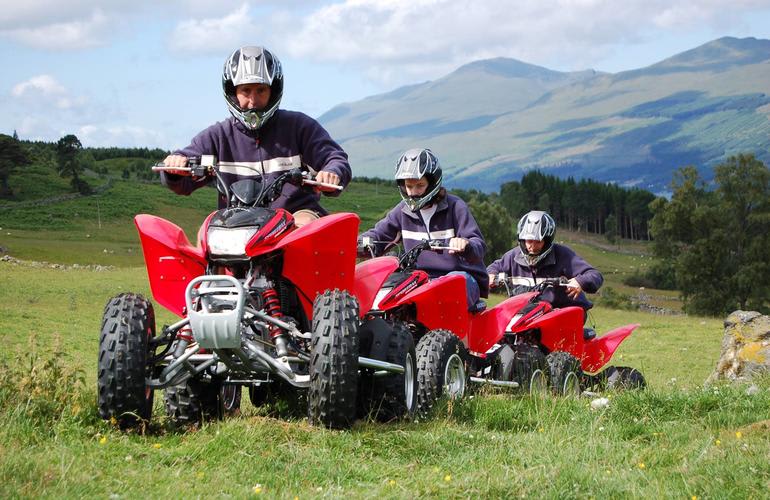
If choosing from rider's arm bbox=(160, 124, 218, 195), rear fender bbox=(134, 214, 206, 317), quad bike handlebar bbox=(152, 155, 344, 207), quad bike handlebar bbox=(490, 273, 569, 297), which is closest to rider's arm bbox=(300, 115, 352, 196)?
quad bike handlebar bbox=(152, 155, 344, 207)

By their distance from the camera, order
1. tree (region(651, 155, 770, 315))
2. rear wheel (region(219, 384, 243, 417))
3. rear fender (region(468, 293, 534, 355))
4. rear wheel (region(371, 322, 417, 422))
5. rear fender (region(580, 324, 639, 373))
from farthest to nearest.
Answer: tree (region(651, 155, 770, 315)) < rear fender (region(580, 324, 639, 373)) < rear fender (region(468, 293, 534, 355)) < rear wheel (region(219, 384, 243, 417)) < rear wheel (region(371, 322, 417, 422))

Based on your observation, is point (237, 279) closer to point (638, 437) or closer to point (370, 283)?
point (370, 283)

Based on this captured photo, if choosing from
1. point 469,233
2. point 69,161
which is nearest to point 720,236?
Result: point 469,233

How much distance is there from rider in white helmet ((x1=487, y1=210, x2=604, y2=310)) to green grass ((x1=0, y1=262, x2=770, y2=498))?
13.3 ft

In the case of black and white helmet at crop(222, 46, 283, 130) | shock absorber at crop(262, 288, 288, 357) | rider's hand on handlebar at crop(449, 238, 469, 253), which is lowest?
shock absorber at crop(262, 288, 288, 357)

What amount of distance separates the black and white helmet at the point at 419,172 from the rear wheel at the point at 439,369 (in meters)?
2.16

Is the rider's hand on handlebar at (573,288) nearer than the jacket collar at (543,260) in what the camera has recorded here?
Yes

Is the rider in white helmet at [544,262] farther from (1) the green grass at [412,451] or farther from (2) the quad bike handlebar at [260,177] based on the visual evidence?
(2) the quad bike handlebar at [260,177]

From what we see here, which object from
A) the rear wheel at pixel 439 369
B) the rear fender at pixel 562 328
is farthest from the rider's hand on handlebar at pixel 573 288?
the rear wheel at pixel 439 369

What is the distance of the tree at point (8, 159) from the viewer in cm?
9959

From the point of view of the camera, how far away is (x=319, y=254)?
22.5 ft

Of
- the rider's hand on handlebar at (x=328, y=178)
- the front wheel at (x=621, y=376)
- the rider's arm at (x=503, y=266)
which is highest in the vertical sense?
the rider's hand on handlebar at (x=328, y=178)

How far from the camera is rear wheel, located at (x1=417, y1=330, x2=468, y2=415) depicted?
7.85 m

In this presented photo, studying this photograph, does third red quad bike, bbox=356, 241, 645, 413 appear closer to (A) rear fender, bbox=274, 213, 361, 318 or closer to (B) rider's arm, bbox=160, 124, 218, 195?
(A) rear fender, bbox=274, 213, 361, 318
